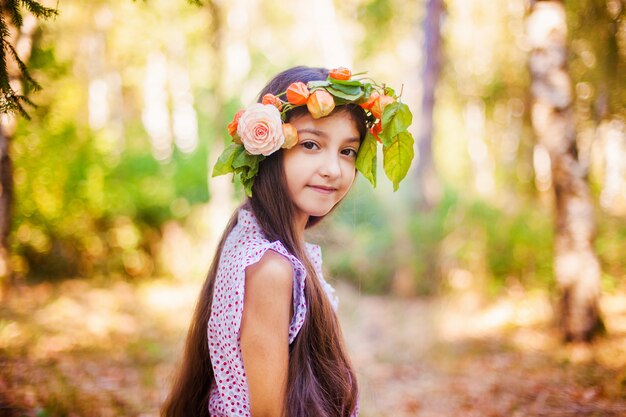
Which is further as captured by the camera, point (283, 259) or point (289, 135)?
point (289, 135)

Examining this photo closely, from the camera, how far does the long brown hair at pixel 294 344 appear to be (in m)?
1.82

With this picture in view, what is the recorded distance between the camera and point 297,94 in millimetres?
1880

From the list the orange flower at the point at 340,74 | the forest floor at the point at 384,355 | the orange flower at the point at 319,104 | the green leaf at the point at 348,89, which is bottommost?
the forest floor at the point at 384,355

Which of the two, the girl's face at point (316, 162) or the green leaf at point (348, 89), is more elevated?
the green leaf at point (348, 89)

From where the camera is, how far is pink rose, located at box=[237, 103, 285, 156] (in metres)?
1.82

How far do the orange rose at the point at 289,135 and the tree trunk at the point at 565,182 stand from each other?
11.8ft

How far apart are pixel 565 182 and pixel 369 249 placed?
15.4ft

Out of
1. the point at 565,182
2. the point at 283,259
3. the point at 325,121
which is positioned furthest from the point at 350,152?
the point at 565,182

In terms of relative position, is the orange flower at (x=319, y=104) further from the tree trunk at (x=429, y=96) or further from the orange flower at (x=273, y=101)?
the tree trunk at (x=429, y=96)

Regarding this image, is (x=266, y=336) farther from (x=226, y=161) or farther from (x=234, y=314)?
(x=226, y=161)

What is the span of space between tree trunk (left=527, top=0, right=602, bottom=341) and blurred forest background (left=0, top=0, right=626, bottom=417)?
0.05 meters

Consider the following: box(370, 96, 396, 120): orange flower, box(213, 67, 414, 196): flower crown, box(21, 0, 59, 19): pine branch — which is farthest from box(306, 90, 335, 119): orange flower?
box(21, 0, 59, 19): pine branch

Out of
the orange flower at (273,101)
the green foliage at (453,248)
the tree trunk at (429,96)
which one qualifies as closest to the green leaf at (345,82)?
the orange flower at (273,101)

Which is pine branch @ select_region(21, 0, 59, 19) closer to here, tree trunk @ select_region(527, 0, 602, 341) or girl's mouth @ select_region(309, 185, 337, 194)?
girl's mouth @ select_region(309, 185, 337, 194)
